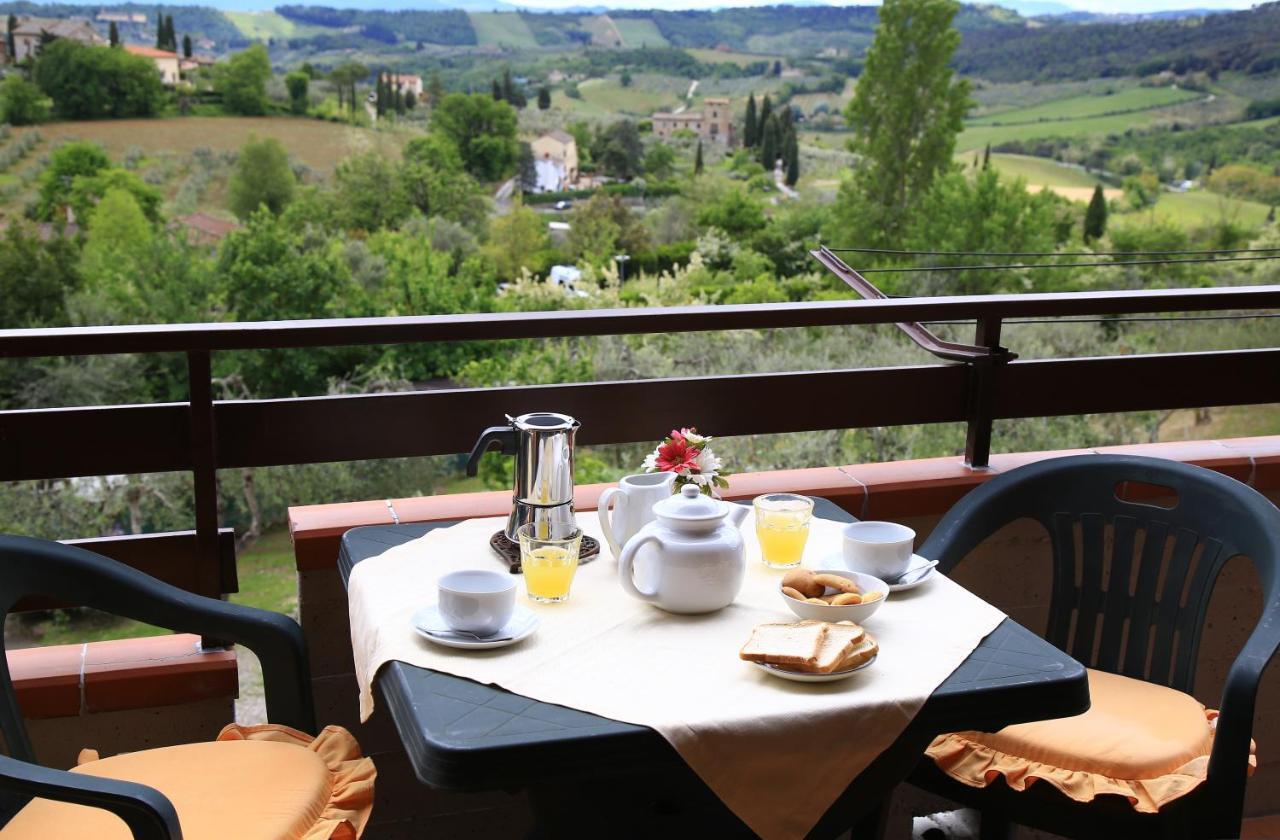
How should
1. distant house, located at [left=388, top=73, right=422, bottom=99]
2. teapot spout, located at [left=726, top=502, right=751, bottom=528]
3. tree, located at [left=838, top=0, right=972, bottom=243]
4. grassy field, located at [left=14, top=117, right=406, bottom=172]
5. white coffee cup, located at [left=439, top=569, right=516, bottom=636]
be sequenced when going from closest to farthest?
white coffee cup, located at [left=439, top=569, right=516, bottom=636] < teapot spout, located at [left=726, top=502, right=751, bottom=528] < tree, located at [left=838, top=0, right=972, bottom=243] < grassy field, located at [left=14, top=117, right=406, bottom=172] < distant house, located at [left=388, top=73, right=422, bottom=99]

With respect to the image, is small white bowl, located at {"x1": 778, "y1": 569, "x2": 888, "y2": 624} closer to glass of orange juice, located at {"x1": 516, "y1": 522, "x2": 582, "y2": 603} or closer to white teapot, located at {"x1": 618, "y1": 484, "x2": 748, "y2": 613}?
white teapot, located at {"x1": 618, "y1": 484, "x2": 748, "y2": 613}

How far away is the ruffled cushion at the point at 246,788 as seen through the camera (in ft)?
4.32

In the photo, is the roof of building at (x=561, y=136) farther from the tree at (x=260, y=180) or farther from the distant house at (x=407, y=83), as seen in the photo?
the tree at (x=260, y=180)

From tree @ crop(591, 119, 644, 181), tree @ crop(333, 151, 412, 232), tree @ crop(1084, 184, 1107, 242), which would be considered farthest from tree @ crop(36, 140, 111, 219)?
tree @ crop(1084, 184, 1107, 242)

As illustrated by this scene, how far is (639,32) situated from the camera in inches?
1344

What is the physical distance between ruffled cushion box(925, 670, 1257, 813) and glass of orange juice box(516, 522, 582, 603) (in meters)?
0.56

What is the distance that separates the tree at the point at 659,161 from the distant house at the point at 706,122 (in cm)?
71

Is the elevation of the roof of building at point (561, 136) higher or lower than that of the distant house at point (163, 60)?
lower

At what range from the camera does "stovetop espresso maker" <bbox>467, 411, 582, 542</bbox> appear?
1.49 metres

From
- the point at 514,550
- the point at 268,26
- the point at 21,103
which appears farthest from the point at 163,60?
the point at 514,550

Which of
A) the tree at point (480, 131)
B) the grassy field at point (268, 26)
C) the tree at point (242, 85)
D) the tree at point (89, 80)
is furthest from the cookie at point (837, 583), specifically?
the grassy field at point (268, 26)

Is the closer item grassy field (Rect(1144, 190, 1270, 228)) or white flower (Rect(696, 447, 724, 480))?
white flower (Rect(696, 447, 724, 480))

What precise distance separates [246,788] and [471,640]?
367 millimetres

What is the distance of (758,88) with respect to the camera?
31.3 metres
